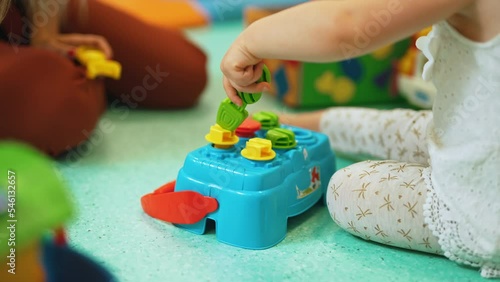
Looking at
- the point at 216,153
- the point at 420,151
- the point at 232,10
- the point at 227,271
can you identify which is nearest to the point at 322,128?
the point at 420,151

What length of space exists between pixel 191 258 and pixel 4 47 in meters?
0.47

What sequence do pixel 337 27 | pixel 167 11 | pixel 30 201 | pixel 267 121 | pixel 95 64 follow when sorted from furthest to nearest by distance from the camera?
pixel 167 11, pixel 95 64, pixel 267 121, pixel 337 27, pixel 30 201

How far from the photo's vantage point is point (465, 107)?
0.67m

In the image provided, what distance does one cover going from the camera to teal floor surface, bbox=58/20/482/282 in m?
0.68

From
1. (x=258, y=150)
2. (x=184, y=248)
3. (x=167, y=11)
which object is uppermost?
(x=167, y=11)

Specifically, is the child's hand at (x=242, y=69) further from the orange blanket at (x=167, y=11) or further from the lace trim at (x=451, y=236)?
the orange blanket at (x=167, y=11)

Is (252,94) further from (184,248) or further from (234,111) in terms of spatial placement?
(184,248)

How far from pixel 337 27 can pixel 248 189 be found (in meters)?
0.21

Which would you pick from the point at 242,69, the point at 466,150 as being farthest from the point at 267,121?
the point at 466,150

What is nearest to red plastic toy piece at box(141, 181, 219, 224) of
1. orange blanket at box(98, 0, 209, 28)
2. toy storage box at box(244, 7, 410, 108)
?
toy storage box at box(244, 7, 410, 108)

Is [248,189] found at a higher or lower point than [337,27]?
lower

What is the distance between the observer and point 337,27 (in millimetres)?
637

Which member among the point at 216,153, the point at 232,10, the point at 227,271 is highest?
the point at 232,10

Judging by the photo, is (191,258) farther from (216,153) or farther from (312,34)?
(312,34)
